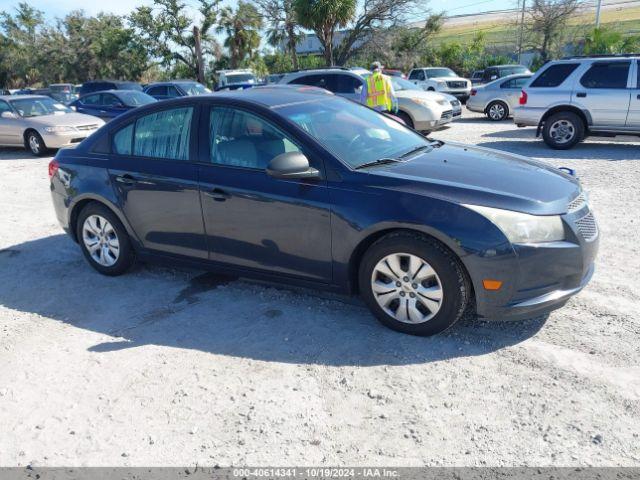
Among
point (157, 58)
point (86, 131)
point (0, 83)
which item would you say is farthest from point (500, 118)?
point (0, 83)

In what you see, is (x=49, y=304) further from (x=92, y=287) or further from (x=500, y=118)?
(x=500, y=118)

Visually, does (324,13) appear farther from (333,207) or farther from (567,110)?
(333,207)

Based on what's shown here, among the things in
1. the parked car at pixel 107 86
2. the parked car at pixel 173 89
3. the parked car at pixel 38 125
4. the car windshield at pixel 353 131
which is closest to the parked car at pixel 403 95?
the parked car at pixel 38 125

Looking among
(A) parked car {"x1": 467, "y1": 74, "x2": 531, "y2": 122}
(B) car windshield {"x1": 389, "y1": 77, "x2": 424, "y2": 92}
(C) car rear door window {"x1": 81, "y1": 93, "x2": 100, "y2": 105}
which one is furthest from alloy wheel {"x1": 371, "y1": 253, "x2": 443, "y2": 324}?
(C) car rear door window {"x1": 81, "y1": 93, "x2": 100, "y2": 105}

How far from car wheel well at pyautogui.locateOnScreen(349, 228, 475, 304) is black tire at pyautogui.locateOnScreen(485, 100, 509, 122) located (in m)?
13.7

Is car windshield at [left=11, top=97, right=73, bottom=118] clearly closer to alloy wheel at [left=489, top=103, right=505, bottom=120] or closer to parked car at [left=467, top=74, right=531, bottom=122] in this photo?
parked car at [left=467, top=74, right=531, bottom=122]

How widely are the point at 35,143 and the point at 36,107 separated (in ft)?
4.42

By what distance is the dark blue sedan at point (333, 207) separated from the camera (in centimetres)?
347

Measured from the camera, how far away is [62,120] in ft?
44.2

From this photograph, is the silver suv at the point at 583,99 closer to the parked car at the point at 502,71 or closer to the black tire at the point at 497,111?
the black tire at the point at 497,111

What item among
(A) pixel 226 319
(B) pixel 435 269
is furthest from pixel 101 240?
(B) pixel 435 269

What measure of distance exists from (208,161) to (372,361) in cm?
206

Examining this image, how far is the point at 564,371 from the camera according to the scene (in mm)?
3322

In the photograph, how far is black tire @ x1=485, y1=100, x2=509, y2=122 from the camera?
52.8 feet
